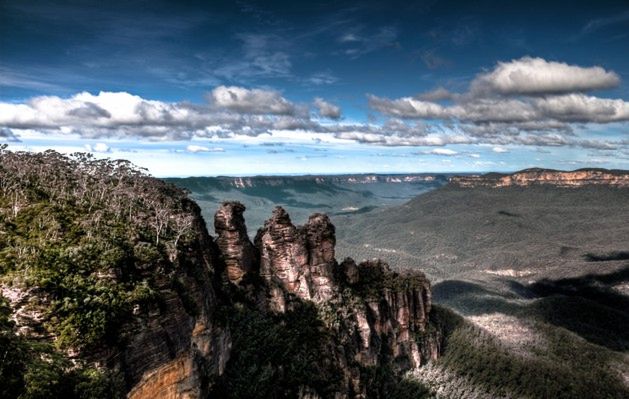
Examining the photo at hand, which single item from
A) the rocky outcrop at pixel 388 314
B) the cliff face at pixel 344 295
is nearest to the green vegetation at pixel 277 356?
the cliff face at pixel 344 295

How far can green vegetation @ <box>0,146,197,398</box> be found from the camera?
32.3 meters

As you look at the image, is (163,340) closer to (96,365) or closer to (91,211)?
(96,365)

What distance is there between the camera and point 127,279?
42.9m

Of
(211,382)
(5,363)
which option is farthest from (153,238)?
(5,363)

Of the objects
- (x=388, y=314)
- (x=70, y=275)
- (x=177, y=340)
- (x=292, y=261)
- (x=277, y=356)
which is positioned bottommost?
(x=388, y=314)

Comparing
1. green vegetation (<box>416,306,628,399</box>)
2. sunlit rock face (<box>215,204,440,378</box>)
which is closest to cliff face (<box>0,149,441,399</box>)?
sunlit rock face (<box>215,204,440,378</box>)

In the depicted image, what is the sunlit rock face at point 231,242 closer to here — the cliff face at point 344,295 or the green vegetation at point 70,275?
the cliff face at point 344,295

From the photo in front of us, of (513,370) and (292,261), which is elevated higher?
(292,261)

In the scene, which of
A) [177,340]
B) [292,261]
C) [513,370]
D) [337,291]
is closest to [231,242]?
[292,261]

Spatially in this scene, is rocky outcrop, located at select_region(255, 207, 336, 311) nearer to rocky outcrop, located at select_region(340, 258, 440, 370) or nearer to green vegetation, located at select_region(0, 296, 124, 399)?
rocky outcrop, located at select_region(340, 258, 440, 370)

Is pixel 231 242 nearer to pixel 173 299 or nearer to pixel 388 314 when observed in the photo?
pixel 173 299

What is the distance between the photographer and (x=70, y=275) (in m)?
38.6

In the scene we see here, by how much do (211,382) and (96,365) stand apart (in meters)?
23.3

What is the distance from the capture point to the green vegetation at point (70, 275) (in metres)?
32.3
